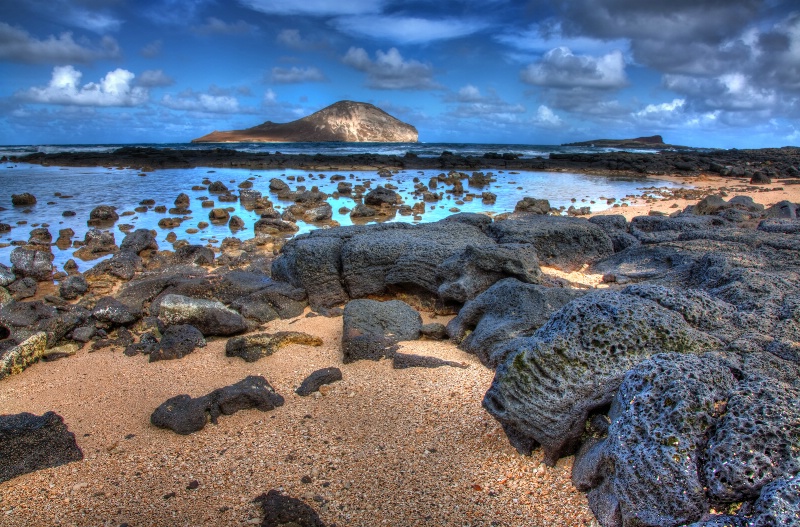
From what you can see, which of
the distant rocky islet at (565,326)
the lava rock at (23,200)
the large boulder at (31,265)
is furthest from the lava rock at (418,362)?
the lava rock at (23,200)

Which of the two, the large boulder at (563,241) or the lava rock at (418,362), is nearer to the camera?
the lava rock at (418,362)

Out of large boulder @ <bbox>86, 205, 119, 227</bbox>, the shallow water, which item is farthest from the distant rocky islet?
large boulder @ <bbox>86, 205, 119, 227</bbox>

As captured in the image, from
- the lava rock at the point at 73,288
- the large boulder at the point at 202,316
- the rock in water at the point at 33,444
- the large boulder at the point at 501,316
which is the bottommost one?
the lava rock at the point at 73,288

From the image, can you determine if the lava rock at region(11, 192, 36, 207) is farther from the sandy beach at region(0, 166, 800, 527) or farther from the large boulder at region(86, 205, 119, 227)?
the sandy beach at region(0, 166, 800, 527)

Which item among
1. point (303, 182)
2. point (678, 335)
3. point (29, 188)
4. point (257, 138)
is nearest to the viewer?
point (678, 335)

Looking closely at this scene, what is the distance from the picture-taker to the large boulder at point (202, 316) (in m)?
5.45

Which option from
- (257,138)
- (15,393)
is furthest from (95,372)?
(257,138)

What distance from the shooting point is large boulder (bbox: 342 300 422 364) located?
470 centimetres

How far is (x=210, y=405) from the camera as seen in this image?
381cm

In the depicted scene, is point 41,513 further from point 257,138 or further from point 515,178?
point 257,138

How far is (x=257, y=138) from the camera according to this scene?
88.2 metres

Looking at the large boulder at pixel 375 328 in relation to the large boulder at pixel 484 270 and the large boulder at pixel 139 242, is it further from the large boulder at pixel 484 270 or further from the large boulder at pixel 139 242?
the large boulder at pixel 139 242

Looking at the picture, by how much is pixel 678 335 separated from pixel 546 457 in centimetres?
97

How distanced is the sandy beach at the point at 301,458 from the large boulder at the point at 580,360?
0.85 ft
